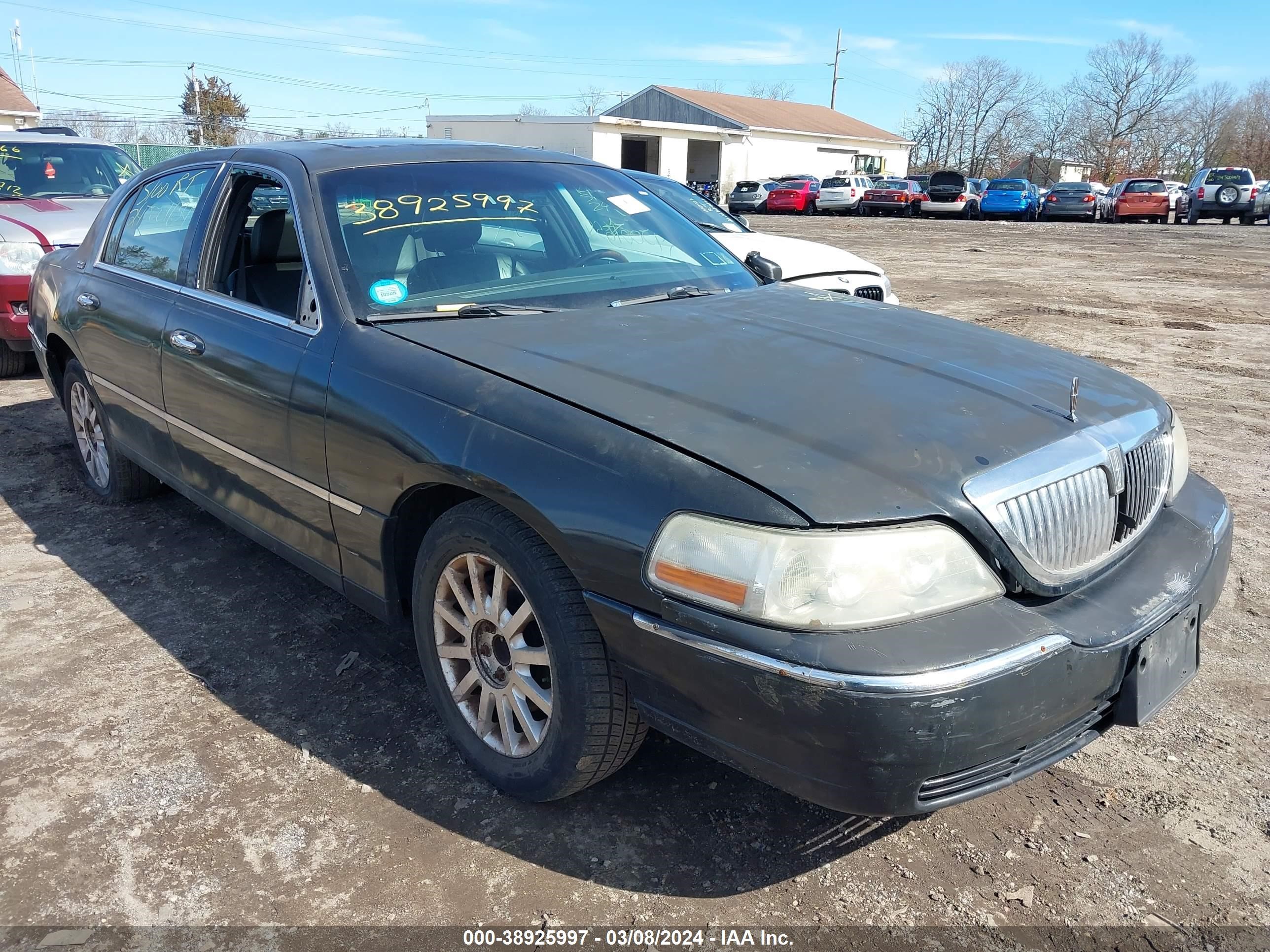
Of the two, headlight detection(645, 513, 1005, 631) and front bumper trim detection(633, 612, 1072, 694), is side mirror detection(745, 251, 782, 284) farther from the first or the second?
front bumper trim detection(633, 612, 1072, 694)

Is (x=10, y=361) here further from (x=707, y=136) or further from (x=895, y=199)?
(x=707, y=136)

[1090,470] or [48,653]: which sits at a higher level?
[1090,470]

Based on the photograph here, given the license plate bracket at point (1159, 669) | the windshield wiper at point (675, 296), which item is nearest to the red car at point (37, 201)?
the windshield wiper at point (675, 296)

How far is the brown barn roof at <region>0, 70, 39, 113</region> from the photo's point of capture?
35.1 metres

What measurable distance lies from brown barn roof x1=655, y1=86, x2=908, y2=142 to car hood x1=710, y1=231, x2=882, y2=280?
46997mm

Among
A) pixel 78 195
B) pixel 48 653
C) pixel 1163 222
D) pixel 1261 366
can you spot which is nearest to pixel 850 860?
pixel 48 653

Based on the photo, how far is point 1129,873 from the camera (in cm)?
238

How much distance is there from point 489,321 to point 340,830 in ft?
4.88

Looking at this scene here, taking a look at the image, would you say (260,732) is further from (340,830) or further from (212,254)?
(212,254)

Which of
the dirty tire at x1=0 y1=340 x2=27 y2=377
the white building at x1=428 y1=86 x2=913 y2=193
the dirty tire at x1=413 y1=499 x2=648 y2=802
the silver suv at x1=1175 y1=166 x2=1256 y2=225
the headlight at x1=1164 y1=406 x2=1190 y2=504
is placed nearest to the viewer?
the dirty tire at x1=413 y1=499 x2=648 y2=802

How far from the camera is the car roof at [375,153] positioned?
3.38 meters

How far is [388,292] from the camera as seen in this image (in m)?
2.99

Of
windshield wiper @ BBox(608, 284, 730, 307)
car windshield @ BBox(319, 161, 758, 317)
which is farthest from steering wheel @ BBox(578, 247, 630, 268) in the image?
windshield wiper @ BBox(608, 284, 730, 307)

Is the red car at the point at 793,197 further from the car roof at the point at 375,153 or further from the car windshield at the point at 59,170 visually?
the car roof at the point at 375,153
